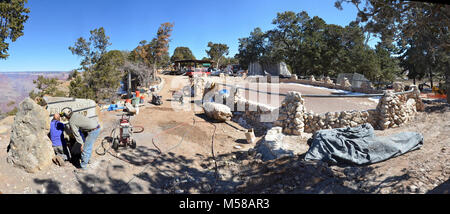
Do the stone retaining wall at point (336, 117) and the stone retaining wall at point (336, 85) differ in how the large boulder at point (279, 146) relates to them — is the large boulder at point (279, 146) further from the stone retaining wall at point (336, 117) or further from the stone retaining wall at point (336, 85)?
the stone retaining wall at point (336, 85)

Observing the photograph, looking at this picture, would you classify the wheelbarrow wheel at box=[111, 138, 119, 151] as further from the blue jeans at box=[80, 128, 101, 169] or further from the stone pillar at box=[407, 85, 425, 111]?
the stone pillar at box=[407, 85, 425, 111]

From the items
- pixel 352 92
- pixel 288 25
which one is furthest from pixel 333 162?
pixel 288 25

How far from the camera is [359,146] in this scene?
4871 millimetres

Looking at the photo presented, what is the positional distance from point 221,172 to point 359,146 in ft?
11.3

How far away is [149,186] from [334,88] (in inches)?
655

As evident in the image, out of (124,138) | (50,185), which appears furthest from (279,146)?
(50,185)

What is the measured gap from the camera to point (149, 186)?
4.59 meters

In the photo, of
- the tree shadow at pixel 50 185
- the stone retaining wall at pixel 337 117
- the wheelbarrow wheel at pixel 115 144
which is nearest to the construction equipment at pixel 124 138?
the wheelbarrow wheel at pixel 115 144

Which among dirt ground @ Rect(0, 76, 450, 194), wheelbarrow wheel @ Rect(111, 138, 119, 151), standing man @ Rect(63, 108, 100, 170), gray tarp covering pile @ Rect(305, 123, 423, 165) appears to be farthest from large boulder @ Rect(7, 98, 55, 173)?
gray tarp covering pile @ Rect(305, 123, 423, 165)

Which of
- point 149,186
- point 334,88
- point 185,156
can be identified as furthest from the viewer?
point 334,88

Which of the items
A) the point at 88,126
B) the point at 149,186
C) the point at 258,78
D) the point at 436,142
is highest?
the point at 258,78

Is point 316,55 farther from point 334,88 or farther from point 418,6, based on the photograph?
point 418,6

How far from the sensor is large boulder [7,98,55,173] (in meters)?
3.63

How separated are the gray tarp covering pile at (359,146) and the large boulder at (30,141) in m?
5.41
